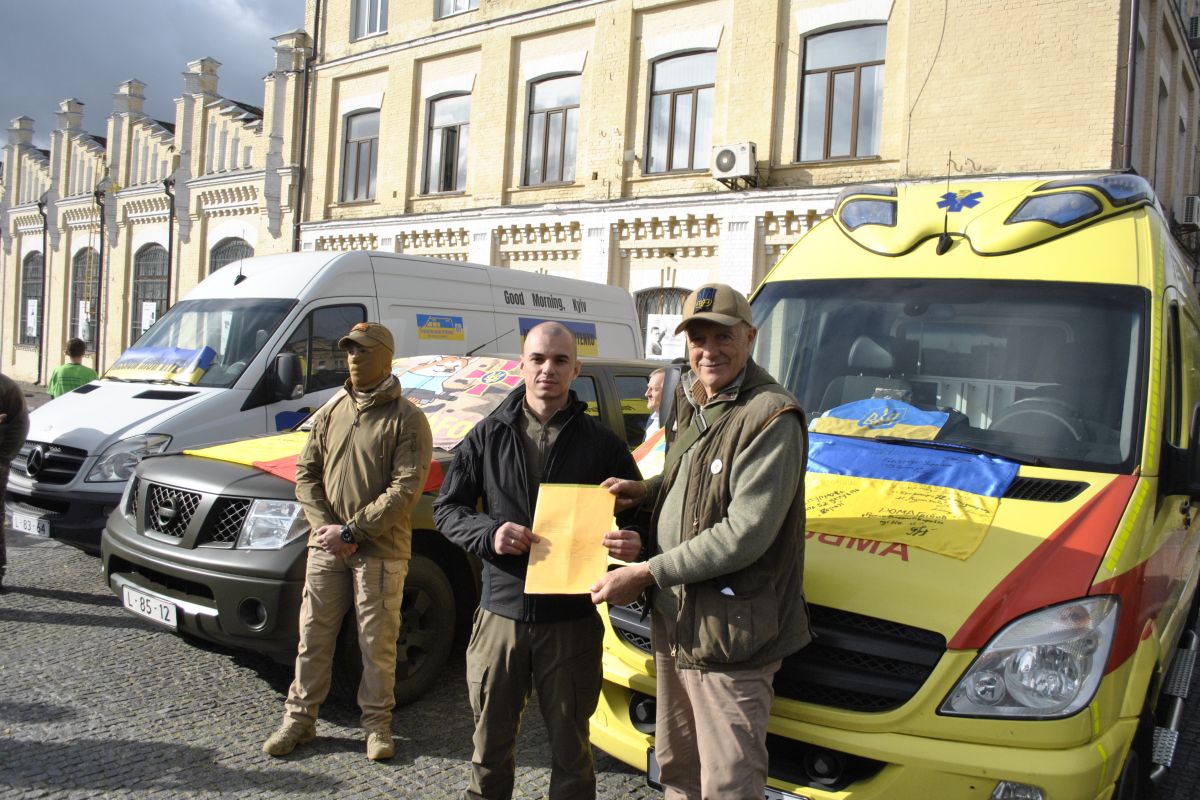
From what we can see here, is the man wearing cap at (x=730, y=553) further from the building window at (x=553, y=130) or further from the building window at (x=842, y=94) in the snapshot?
the building window at (x=553, y=130)

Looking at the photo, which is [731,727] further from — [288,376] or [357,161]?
[357,161]

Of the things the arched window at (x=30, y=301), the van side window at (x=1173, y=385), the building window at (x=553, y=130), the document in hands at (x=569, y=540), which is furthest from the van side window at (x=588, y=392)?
the arched window at (x=30, y=301)

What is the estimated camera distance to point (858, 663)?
2.74 metres

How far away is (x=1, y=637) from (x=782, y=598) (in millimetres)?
5020

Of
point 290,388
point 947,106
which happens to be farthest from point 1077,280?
point 947,106

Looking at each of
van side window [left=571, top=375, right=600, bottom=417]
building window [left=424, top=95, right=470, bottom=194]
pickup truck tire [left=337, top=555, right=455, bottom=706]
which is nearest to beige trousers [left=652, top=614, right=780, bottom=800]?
pickup truck tire [left=337, top=555, right=455, bottom=706]

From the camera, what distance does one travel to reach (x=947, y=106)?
1200 cm

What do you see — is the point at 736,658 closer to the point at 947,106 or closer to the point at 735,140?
the point at 947,106

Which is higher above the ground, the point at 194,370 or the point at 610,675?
the point at 194,370

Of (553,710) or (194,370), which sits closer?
(553,710)

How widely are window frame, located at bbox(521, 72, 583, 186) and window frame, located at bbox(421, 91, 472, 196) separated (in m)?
1.48

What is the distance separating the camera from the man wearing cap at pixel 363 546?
3.89 m

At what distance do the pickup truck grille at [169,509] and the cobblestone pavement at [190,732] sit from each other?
0.68 m

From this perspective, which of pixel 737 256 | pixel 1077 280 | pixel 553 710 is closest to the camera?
pixel 553 710
